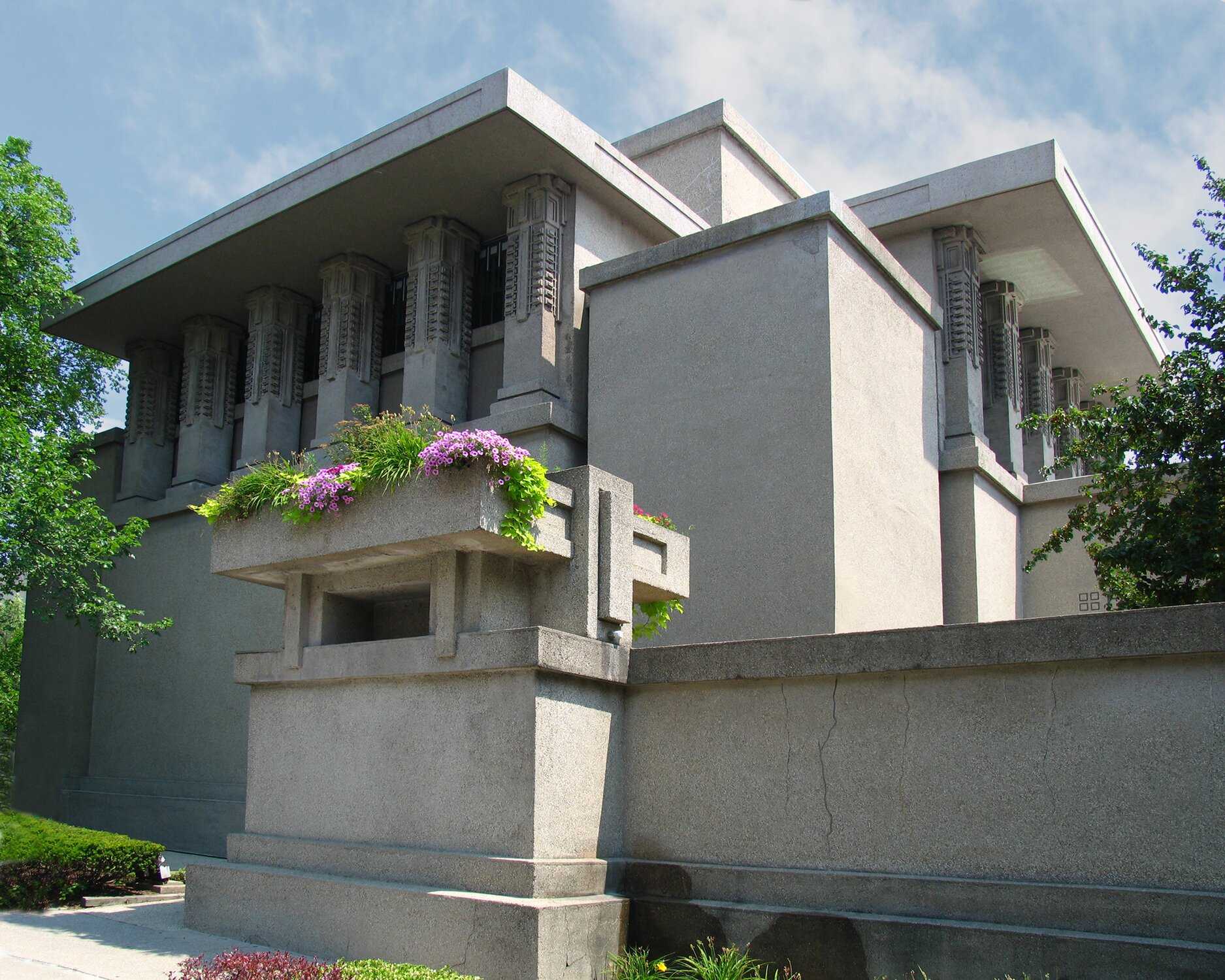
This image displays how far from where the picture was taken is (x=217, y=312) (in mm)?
23844

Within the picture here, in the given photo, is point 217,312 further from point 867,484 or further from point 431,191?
point 867,484

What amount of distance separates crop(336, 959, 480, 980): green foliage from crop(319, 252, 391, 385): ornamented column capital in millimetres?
14009

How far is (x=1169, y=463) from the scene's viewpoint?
14.6 meters

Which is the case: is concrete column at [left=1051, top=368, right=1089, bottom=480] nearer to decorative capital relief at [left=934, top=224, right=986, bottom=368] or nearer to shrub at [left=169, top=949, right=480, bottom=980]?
decorative capital relief at [left=934, top=224, right=986, bottom=368]

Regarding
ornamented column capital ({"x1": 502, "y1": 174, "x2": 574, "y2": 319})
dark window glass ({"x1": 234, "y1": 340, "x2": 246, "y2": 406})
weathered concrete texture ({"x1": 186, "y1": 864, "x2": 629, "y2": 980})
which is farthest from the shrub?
dark window glass ({"x1": 234, "y1": 340, "x2": 246, "y2": 406})

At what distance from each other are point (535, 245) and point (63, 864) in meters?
10.6

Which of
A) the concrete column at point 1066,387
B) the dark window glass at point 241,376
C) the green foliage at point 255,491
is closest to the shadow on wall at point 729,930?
the green foliage at point 255,491

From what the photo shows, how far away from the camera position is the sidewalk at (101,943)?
9477mm

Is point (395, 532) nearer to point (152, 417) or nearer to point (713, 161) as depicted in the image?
point (713, 161)

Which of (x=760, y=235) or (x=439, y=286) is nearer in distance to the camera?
(x=760, y=235)

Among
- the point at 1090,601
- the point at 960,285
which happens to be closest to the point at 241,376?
the point at 960,285

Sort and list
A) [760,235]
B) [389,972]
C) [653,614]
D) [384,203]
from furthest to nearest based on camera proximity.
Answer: [384,203] → [760,235] → [653,614] → [389,972]

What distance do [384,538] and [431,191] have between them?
10.4 m

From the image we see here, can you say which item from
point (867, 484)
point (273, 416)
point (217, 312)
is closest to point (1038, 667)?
point (867, 484)
